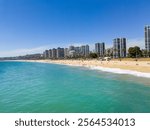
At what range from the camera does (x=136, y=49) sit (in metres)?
124

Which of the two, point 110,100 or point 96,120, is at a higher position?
point 96,120

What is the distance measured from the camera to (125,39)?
625 ft

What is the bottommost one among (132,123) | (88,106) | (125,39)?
(88,106)

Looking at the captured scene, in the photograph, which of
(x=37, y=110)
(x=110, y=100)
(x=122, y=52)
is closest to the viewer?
(x=37, y=110)

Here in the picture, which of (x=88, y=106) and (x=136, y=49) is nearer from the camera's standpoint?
(x=88, y=106)

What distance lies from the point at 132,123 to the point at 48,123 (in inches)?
138

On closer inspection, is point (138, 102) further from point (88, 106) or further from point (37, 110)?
point (37, 110)

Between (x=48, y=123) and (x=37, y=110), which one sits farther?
(x=37, y=110)

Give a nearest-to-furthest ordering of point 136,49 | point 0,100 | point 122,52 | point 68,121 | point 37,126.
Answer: point 37,126 → point 68,121 → point 0,100 → point 136,49 → point 122,52

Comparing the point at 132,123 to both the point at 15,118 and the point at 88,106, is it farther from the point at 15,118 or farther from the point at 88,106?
the point at 88,106

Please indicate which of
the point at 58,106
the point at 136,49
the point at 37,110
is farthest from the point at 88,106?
the point at 136,49

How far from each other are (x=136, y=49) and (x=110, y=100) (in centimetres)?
10742

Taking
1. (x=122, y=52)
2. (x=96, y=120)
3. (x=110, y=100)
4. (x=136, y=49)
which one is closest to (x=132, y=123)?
(x=96, y=120)

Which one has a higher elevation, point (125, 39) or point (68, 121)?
point (125, 39)
